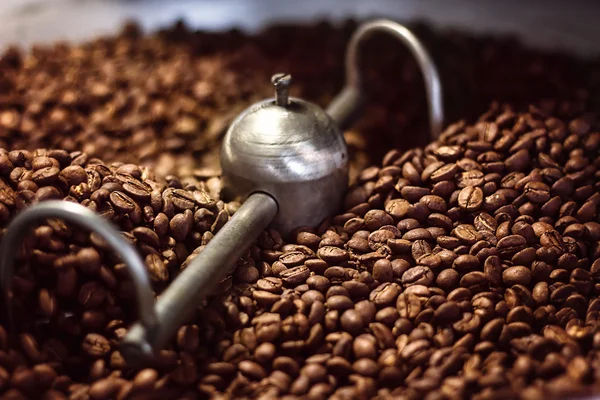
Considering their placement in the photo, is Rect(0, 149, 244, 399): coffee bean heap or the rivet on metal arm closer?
the rivet on metal arm

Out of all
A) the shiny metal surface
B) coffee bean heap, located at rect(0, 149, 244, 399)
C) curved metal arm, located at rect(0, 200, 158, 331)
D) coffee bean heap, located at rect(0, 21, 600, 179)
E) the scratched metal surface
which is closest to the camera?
→ curved metal arm, located at rect(0, 200, 158, 331)

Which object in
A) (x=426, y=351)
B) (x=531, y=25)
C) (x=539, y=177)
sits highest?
(x=531, y=25)

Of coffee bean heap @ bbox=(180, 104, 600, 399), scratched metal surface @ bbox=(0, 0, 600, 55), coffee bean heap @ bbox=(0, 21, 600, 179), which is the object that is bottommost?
coffee bean heap @ bbox=(180, 104, 600, 399)

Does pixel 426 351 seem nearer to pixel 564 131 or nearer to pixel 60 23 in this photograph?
pixel 564 131

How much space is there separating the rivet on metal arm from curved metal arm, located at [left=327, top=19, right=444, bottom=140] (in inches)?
32.3

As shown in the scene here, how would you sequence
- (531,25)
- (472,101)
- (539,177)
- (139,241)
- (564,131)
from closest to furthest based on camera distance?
(139,241) → (539,177) → (564,131) → (472,101) → (531,25)

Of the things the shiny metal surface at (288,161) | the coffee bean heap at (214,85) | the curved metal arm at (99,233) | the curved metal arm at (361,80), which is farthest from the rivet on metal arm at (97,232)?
the curved metal arm at (361,80)

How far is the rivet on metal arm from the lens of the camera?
29.6 inches

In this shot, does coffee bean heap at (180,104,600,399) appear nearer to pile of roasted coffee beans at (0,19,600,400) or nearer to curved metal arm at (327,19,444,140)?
pile of roasted coffee beans at (0,19,600,400)

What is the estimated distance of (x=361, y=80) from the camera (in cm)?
158

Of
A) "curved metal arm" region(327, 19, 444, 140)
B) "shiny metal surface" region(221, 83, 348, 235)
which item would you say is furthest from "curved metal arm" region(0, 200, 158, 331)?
"curved metal arm" region(327, 19, 444, 140)

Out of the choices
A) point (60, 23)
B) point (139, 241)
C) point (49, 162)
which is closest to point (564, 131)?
point (139, 241)

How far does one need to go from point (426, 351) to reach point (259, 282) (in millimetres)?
310

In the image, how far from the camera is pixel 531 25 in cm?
207
